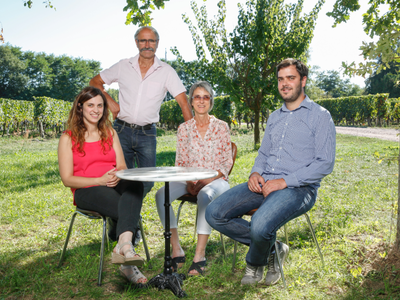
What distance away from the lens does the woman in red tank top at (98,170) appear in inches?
104

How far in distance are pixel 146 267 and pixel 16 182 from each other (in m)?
4.97

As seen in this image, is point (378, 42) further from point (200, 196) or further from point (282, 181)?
point (200, 196)

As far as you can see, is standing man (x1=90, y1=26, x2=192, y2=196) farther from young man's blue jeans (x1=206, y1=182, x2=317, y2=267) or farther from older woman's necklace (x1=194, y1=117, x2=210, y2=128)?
young man's blue jeans (x1=206, y1=182, x2=317, y2=267)

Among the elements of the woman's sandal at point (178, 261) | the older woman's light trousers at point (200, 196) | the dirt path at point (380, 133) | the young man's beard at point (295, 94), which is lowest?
the woman's sandal at point (178, 261)

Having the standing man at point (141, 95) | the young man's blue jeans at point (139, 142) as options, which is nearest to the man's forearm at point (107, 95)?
the standing man at point (141, 95)

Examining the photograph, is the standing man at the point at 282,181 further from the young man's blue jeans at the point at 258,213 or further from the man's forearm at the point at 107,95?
the man's forearm at the point at 107,95

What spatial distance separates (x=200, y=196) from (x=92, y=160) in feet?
3.63

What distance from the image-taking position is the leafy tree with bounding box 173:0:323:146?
11148 millimetres

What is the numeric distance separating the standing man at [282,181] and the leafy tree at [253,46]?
8.65m

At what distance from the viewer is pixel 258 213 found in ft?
8.00

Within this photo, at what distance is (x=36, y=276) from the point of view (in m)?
2.85

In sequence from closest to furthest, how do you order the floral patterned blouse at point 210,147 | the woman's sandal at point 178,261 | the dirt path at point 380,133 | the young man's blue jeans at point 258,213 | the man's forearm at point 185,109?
the young man's blue jeans at point 258,213, the woman's sandal at point 178,261, the floral patterned blouse at point 210,147, the man's forearm at point 185,109, the dirt path at point 380,133

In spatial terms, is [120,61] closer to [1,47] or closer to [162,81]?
[162,81]

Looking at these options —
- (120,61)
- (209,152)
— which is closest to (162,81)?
(120,61)
